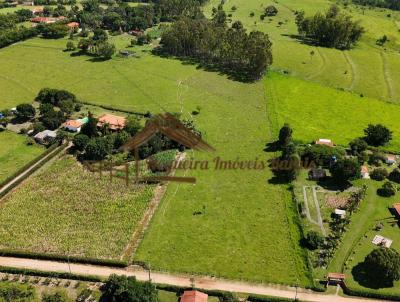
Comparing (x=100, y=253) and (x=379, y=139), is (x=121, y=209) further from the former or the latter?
(x=379, y=139)

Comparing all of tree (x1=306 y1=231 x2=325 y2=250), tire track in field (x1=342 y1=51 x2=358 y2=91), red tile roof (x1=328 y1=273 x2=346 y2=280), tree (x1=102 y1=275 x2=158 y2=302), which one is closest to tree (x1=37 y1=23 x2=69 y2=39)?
tire track in field (x1=342 y1=51 x2=358 y2=91)

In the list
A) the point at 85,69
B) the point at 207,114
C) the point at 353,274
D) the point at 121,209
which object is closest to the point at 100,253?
the point at 121,209

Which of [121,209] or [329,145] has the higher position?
[329,145]

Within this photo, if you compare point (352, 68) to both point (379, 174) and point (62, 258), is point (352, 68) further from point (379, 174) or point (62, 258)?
point (62, 258)

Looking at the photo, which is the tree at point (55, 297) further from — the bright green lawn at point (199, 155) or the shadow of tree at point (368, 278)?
the shadow of tree at point (368, 278)

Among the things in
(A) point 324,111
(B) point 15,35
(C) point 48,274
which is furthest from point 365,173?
(B) point 15,35

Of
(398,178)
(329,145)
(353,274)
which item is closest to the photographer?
(353,274)
